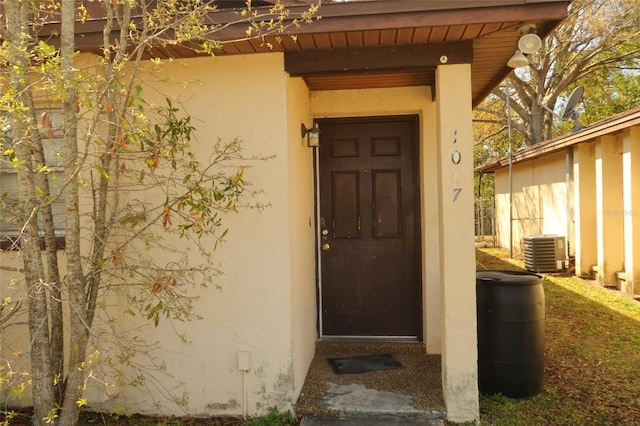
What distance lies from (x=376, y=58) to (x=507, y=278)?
83.8 inches

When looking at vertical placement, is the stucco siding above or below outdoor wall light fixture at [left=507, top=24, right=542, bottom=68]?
below

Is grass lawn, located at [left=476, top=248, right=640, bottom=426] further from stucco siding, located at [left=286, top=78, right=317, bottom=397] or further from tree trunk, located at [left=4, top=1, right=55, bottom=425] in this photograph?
tree trunk, located at [left=4, top=1, right=55, bottom=425]

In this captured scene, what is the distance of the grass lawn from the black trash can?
131 mm

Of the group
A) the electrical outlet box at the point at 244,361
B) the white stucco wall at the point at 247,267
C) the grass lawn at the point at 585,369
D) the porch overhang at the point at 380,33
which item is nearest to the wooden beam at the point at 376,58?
the porch overhang at the point at 380,33

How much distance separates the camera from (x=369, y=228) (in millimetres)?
4957

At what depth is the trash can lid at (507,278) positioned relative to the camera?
12.4 ft

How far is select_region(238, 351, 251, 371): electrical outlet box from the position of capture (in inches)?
137

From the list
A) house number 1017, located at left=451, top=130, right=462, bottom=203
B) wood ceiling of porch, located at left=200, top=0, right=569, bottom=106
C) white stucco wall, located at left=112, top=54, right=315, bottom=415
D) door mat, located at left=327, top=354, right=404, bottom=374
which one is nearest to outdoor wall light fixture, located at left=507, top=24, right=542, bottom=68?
wood ceiling of porch, located at left=200, top=0, right=569, bottom=106

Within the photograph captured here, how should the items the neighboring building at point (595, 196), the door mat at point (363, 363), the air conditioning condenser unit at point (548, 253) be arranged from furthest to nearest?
the air conditioning condenser unit at point (548, 253), the neighboring building at point (595, 196), the door mat at point (363, 363)

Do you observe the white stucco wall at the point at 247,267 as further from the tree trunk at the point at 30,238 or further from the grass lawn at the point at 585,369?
the grass lawn at the point at 585,369

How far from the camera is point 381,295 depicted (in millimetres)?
4938

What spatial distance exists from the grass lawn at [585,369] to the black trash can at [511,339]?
0.13 meters

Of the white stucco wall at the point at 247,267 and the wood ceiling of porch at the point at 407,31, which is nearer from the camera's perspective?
the wood ceiling of porch at the point at 407,31

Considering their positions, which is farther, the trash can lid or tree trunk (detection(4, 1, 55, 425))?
the trash can lid
